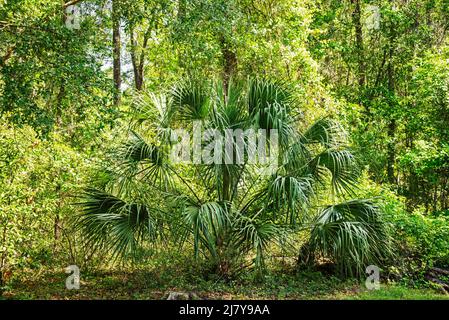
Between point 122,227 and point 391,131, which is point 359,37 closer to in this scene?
point 391,131

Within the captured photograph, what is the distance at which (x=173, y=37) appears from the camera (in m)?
6.66

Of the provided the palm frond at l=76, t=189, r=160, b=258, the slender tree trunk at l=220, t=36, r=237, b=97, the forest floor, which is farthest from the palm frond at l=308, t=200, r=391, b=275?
the slender tree trunk at l=220, t=36, r=237, b=97

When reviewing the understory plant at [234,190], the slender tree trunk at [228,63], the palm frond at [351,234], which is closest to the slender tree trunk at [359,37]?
the slender tree trunk at [228,63]

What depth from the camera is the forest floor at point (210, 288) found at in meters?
6.26

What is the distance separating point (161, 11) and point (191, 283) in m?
4.06

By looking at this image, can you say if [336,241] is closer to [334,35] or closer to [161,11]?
[161,11]

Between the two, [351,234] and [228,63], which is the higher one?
[228,63]

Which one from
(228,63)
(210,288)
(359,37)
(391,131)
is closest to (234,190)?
(210,288)

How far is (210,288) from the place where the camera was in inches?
252

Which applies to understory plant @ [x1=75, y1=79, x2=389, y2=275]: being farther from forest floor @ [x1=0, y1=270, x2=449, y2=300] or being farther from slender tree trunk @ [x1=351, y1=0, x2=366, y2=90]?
slender tree trunk @ [x1=351, y1=0, x2=366, y2=90]

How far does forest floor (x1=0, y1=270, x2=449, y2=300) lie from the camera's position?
6.26 m

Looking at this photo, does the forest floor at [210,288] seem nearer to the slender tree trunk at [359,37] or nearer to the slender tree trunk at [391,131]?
the slender tree trunk at [391,131]
